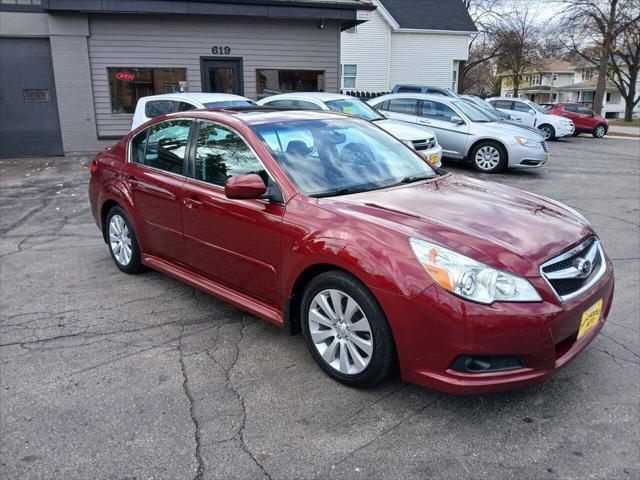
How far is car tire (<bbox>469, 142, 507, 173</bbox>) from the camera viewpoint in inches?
444

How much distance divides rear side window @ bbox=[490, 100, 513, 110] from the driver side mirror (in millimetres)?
21039

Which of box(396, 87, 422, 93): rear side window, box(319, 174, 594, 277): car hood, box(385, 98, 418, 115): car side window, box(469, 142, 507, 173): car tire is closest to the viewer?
box(319, 174, 594, 277): car hood

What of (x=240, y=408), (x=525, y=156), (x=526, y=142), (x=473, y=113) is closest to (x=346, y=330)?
(x=240, y=408)

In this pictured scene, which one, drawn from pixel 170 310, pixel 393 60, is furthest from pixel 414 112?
pixel 393 60

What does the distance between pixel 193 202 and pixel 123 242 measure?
1465 millimetres

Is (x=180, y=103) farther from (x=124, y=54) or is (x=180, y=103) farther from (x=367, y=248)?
(x=367, y=248)

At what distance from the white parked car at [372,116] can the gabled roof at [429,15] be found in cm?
2127

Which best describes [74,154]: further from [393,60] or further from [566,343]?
[393,60]

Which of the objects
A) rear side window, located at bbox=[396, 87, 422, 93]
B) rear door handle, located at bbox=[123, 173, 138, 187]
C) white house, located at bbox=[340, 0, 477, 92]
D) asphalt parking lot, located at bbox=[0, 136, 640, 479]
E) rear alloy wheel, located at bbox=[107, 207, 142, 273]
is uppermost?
white house, located at bbox=[340, 0, 477, 92]

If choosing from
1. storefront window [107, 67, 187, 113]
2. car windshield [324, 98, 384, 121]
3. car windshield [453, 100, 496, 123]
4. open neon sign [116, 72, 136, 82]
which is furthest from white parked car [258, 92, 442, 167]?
open neon sign [116, 72, 136, 82]

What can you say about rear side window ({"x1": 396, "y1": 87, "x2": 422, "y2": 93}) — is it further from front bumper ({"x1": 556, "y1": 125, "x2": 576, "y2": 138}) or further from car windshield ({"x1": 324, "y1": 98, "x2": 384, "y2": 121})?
car windshield ({"x1": 324, "y1": 98, "x2": 384, "y2": 121})

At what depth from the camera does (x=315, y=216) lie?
323 centimetres

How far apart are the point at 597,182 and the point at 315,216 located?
952 cm

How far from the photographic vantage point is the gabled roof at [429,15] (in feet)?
100
